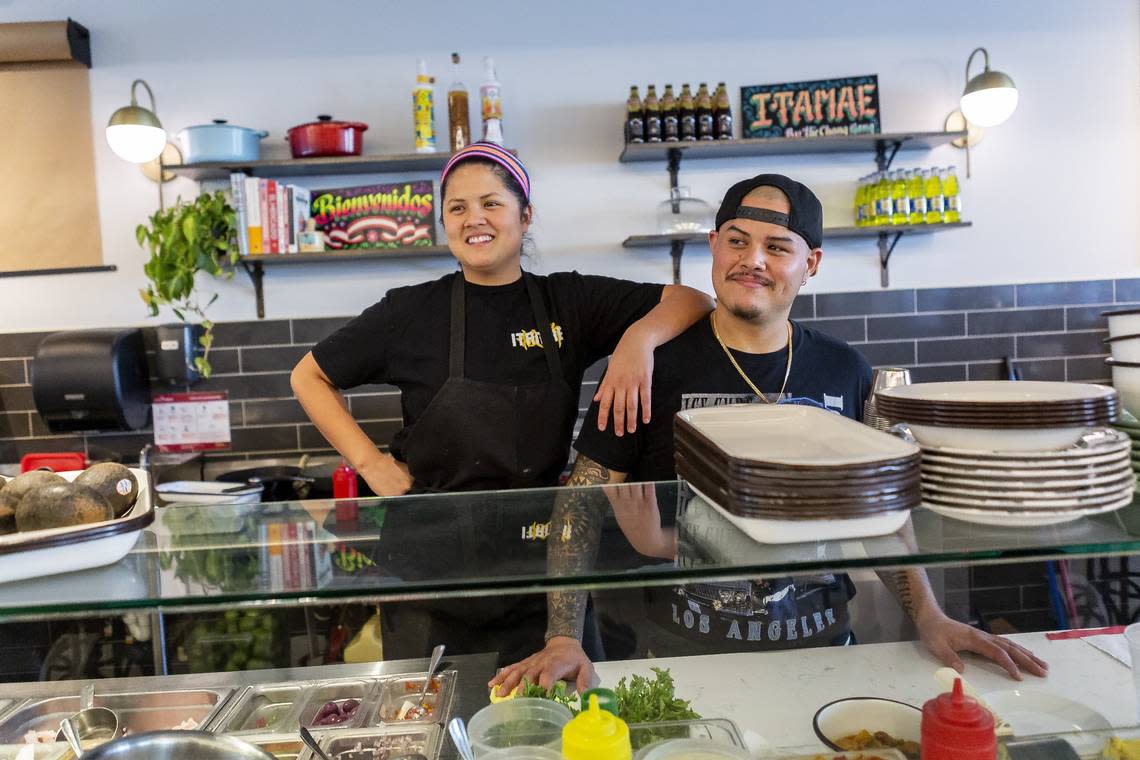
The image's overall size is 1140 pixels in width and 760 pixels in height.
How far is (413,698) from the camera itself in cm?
130

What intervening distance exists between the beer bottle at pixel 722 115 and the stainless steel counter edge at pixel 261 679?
2865mm

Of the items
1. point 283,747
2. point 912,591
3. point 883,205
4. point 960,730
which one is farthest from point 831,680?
point 883,205

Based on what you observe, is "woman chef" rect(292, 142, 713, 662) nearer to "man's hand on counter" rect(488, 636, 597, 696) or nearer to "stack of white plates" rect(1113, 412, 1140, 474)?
"man's hand on counter" rect(488, 636, 597, 696)

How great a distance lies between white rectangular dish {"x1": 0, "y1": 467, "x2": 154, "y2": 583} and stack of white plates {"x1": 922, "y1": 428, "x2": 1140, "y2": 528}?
0.90m

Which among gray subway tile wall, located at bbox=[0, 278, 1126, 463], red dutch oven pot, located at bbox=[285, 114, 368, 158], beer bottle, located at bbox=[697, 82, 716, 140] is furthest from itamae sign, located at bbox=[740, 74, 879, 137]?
red dutch oven pot, located at bbox=[285, 114, 368, 158]

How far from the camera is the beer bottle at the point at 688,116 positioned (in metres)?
3.68

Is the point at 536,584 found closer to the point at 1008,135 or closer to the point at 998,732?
the point at 998,732

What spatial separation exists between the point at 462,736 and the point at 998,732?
2.24ft

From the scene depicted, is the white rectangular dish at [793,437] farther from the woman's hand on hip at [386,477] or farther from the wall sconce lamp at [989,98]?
the wall sconce lamp at [989,98]

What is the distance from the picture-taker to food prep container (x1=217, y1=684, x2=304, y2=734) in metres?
1.23

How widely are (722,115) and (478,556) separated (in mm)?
3173

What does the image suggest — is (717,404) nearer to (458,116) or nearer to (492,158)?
(492,158)

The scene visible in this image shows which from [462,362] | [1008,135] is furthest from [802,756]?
[1008,135]

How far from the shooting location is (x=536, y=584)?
869mm
